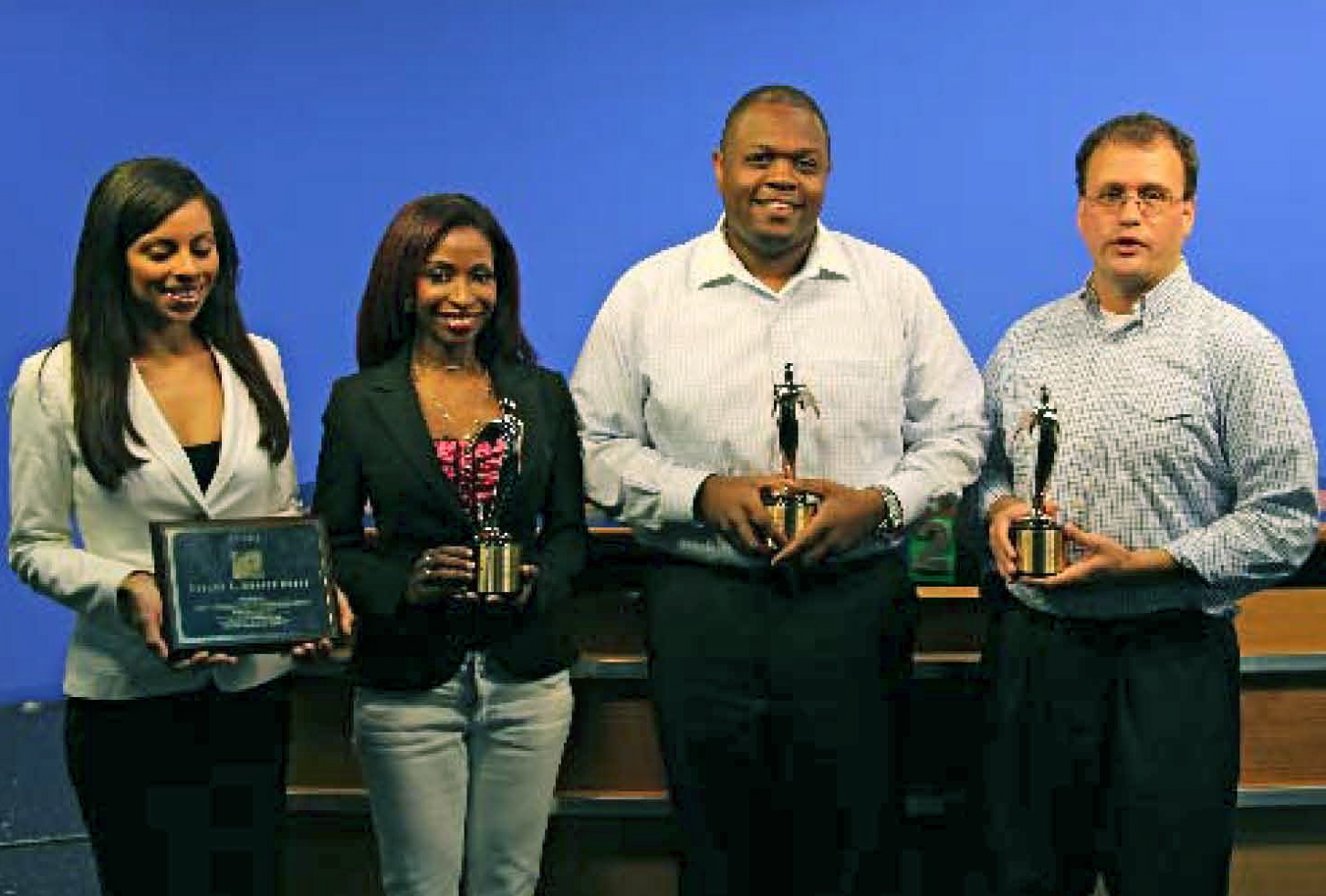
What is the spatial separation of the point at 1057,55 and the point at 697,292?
2.50 metres

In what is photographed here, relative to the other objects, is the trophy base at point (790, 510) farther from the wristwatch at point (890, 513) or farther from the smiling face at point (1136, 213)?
the smiling face at point (1136, 213)

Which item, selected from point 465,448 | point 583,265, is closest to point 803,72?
point 583,265

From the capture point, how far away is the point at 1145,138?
2.32 metres

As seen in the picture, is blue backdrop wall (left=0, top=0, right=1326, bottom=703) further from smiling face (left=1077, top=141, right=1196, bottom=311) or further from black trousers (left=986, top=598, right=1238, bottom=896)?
black trousers (left=986, top=598, right=1238, bottom=896)

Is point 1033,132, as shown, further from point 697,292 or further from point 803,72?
point 697,292

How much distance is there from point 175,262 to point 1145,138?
4.40ft

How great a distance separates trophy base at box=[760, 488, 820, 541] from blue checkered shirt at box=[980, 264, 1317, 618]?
335 millimetres

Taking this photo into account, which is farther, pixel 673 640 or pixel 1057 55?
pixel 1057 55

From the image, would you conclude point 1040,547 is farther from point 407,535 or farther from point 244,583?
point 244,583


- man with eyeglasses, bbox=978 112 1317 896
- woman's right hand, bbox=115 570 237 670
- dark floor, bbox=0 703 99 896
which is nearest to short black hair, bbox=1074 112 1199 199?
man with eyeglasses, bbox=978 112 1317 896

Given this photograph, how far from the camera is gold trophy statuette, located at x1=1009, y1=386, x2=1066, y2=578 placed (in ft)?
7.29

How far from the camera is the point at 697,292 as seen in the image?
2.52 metres

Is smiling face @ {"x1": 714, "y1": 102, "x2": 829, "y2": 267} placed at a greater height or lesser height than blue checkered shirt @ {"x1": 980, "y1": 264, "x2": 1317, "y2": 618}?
greater

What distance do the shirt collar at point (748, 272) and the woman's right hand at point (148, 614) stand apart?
36.1 inches
